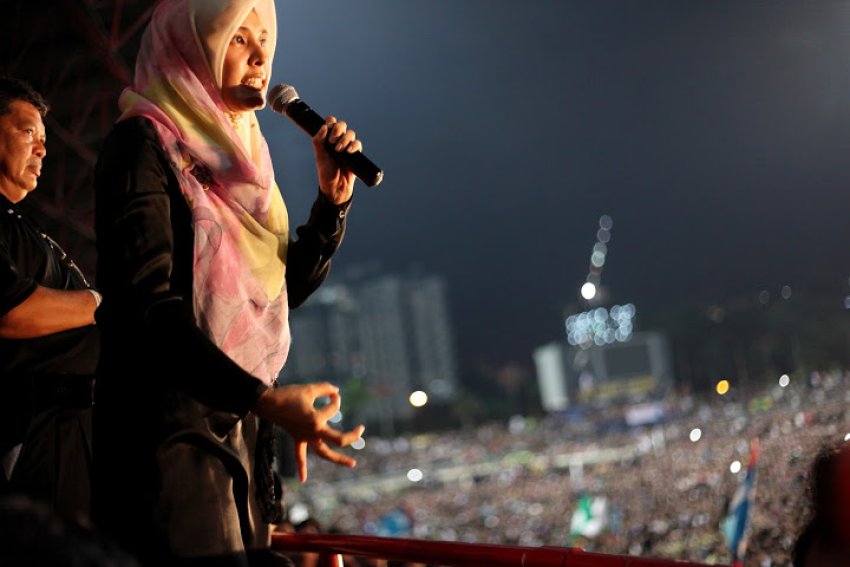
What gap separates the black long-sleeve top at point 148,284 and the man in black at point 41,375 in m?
0.37

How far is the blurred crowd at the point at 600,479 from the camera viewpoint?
17469 millimetres

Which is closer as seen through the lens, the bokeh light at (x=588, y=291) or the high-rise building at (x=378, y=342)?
the high-rise building at (x=378, y=342)

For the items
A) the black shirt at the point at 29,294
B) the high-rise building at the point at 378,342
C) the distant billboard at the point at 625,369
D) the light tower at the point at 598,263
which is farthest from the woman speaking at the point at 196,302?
the light tower at the point at 598,263

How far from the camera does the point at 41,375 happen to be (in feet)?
4.38

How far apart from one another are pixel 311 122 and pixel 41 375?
53 centimetres

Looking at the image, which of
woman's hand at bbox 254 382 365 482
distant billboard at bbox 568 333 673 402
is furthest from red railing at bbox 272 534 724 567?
distant billboard at bbox 568 333 673 402

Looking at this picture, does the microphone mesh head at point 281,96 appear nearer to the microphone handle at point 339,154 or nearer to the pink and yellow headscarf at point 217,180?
the microphone handle at point 339,154

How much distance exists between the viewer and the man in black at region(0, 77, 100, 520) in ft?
4.25

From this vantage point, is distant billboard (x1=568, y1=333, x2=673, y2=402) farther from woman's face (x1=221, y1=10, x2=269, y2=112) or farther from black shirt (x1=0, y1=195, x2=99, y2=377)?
woman's face (x1=221, y1=10, x2=269, y2=112)

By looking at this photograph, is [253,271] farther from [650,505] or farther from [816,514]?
[650,505]

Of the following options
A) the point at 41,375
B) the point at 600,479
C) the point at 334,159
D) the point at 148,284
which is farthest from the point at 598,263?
the point at 148,284

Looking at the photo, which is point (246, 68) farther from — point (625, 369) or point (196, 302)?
point (625, 369)

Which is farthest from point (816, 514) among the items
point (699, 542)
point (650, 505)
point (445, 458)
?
point (445, 458)

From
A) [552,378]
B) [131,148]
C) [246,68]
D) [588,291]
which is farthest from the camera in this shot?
[588,291]
